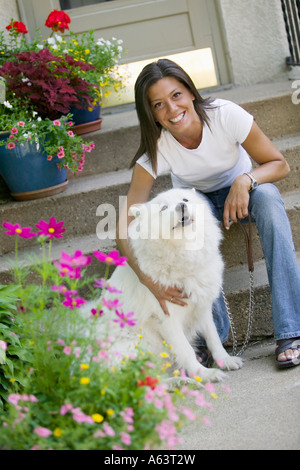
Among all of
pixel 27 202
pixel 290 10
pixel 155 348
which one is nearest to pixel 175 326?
pixel 155 348

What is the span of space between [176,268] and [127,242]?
11.1 inches

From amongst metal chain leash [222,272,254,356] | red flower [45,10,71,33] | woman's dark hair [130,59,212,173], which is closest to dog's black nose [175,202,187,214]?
woman's dark hair [130,59,212,173]

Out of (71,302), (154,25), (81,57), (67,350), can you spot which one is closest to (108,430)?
(67,350)

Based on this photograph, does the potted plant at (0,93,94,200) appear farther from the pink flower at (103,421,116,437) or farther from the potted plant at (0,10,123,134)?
the pink flower at (103,421,116,437)

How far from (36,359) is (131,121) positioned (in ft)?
9.57

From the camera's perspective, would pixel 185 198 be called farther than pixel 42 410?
Yes

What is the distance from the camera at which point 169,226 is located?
2520mm

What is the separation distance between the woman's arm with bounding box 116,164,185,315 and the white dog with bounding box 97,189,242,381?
0.03m

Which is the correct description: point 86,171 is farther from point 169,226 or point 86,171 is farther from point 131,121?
point 169,226

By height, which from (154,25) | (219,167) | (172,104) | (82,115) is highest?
(154,25)

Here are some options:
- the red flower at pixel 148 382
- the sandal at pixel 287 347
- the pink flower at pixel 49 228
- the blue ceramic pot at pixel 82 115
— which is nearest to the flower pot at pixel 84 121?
the blue ceramic pot at pixel 82 115

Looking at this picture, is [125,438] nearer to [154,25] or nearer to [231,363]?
[231,363]

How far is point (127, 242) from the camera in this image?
8.98 feet

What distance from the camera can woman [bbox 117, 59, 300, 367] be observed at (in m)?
2.58
